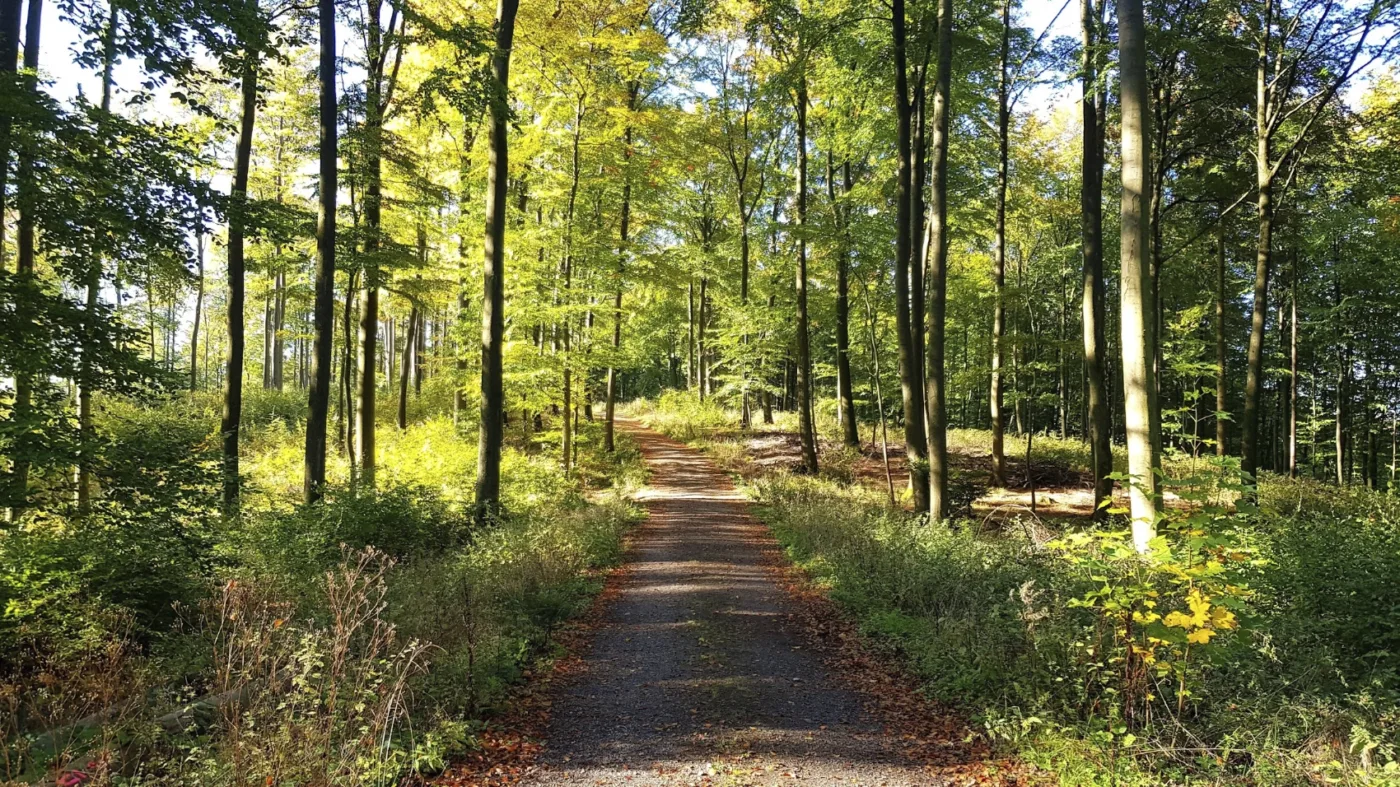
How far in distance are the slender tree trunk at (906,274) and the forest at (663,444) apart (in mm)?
103

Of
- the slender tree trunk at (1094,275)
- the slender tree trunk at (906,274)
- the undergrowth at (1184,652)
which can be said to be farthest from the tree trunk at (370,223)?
the slender tree trunk at (1094,275)

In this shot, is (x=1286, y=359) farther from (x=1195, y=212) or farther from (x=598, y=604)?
(x=598, y=604)

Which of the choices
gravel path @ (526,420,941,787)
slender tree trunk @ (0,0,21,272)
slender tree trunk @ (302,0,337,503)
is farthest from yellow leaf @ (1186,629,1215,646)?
slender tree trunk @ (302,0,337,503)

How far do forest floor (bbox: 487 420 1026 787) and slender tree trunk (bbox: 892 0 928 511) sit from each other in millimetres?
3964

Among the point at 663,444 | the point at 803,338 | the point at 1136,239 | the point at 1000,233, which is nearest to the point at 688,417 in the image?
the point at 663,444

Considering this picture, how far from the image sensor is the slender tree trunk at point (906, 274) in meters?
11.4

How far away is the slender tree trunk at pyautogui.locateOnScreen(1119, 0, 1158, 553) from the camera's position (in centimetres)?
586

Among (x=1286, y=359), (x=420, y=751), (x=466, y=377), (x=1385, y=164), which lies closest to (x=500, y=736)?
(x=420, y=751)

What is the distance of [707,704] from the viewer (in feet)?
17.4

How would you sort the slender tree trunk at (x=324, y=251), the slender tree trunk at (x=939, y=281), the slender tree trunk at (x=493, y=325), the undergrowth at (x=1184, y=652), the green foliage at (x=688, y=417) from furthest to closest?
1. the green foliage at (x=688, y=417)
2. the slender tree trunk at (x=493, y=325)
3. the slender tree trunk at (x=324, y=251)
4. the slender tree trunk at (x=939, y=281)
5. the undergrowth at (x=1184, y=652)

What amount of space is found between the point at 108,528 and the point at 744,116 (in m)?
20.6

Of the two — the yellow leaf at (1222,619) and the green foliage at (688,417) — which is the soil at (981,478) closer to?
the green foliage at (688,417)

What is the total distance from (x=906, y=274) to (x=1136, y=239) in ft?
18.6

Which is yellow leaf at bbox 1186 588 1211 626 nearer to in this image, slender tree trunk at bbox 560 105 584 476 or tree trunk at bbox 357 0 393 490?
tree trunk at bbox 357 0 393 490
